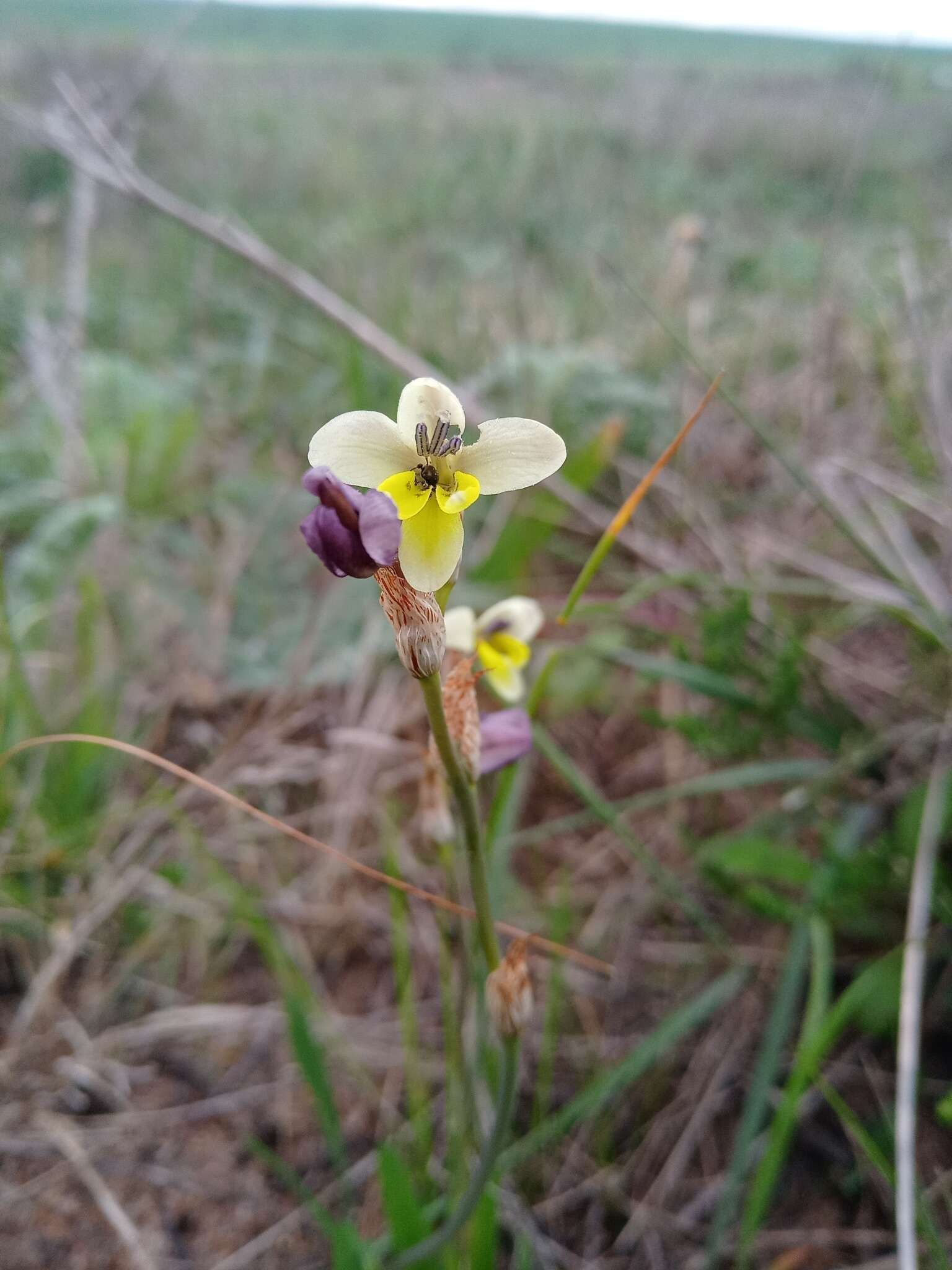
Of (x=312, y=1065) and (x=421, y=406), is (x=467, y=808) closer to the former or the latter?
(x=421, y=406)

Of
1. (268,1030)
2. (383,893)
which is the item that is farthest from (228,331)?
(268,1030)

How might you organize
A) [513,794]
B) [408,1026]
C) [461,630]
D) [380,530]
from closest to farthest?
1. [380,530]
2. [461,630]
3. [408,1026]
4. [513,794]

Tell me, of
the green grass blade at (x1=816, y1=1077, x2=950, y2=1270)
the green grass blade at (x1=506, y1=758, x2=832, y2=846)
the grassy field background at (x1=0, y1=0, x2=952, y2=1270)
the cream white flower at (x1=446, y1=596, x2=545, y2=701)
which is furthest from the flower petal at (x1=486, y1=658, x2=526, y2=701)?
the green grass blade at (x1=816, y1=1077, x2=950, y2=1270)

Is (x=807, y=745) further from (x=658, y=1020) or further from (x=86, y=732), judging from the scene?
(x=86, y=732)

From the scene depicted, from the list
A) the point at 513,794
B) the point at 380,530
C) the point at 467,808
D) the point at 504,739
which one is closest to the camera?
the point at 380,530

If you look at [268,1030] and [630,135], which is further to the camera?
[630,135]

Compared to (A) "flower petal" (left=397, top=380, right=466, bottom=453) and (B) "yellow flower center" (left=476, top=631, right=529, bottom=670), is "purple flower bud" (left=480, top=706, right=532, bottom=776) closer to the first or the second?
(B) "yellow flower center" (left=476, top=631, right=529, bottom=670)

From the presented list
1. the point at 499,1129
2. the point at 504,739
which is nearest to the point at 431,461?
the point at 504,739
